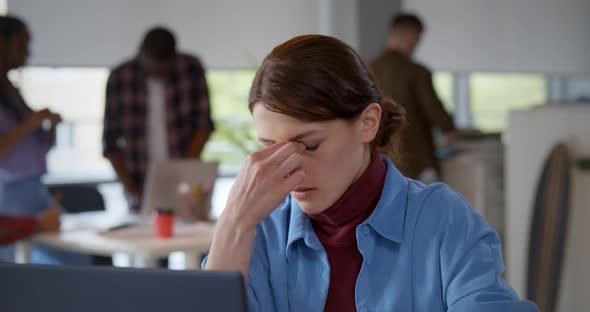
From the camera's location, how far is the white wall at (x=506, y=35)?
6773 millimetres

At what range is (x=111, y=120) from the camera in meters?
3.72

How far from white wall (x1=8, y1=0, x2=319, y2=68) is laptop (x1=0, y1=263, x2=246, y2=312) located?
4621mm

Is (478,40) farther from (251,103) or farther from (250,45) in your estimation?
(251,103)

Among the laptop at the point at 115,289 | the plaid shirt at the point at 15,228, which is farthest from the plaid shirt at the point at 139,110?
the laptop at the point at 115,289

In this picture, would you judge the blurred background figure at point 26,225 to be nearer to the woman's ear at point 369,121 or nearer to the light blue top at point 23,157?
the light blue top at point 23,157

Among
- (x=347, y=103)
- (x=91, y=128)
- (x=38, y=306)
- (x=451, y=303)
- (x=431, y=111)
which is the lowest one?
(x=91, y=128)

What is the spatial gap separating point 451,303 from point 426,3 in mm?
5743

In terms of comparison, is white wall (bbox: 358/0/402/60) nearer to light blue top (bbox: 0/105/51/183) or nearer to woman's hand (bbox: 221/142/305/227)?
light blue top (bbox: 0/105/51/183)

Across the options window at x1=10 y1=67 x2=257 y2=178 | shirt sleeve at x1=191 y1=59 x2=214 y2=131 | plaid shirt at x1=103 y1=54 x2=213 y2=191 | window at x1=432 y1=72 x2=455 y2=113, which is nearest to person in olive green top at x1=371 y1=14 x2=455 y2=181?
shirt sleeve at x1=191 y1=59 x2=214 y2=131

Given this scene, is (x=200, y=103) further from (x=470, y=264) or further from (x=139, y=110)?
(x=470, y=264)

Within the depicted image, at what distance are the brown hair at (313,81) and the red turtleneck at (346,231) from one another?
13 cm

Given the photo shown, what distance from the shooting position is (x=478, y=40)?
6.96 meters

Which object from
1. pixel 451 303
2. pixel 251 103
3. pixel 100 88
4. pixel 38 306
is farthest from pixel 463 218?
pixel 100 88

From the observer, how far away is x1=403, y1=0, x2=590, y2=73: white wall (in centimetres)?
677
